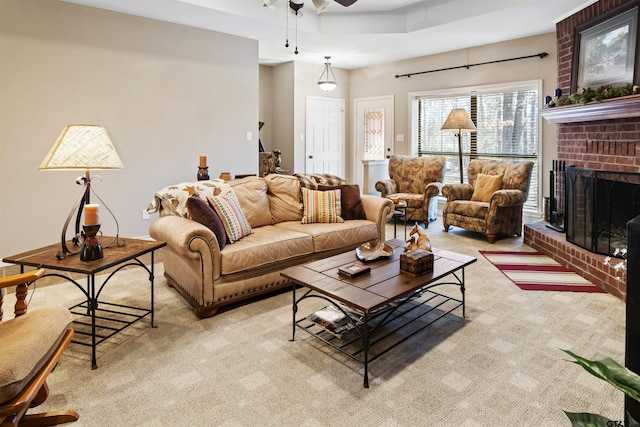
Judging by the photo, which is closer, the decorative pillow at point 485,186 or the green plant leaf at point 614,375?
the green plant leaf at point 614,375

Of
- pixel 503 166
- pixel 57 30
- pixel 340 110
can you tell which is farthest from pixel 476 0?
pixel 57 30

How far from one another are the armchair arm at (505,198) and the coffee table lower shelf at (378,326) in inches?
87.4

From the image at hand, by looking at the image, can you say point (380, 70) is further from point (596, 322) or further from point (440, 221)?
point (596, 322)

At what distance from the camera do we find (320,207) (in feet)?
12.5

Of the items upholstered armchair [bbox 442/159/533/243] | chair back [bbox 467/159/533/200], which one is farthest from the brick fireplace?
chair back [bbox 467/159/533/200]

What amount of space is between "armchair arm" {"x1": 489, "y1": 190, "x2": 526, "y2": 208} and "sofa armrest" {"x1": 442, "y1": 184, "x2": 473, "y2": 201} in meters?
0.63

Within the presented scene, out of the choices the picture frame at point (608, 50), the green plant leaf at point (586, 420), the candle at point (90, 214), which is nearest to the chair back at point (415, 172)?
the picture frame at point (608, 50)

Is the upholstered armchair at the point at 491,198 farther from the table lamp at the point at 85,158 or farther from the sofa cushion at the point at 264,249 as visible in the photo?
the table lamp at the point at 85,158

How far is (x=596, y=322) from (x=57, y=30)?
5403 millimetres

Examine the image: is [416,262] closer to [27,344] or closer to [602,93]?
[27,344]

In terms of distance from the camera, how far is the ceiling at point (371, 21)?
14.7 ft

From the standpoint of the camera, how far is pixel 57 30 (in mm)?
4164

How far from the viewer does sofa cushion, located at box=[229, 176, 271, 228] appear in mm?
3600

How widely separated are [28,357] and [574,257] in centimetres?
413
